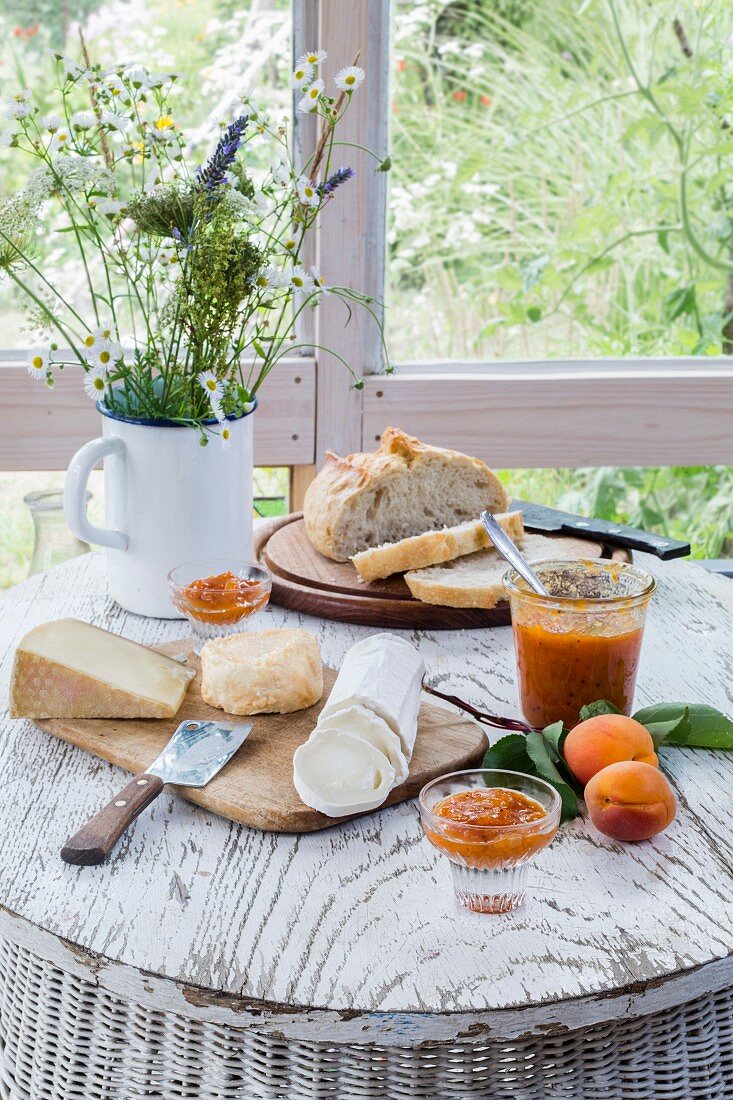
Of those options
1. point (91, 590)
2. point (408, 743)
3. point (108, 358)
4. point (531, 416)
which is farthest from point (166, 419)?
point (531, 416)

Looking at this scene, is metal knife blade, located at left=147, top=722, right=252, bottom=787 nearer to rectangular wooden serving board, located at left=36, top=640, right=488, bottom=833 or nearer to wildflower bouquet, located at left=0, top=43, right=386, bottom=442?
rectangular wooden serving board, located at left=36, top=640, right=488, bottom=833

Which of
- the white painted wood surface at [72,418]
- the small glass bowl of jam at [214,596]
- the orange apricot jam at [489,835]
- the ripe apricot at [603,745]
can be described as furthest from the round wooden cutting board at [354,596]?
the white painted wood surface at [72,418]

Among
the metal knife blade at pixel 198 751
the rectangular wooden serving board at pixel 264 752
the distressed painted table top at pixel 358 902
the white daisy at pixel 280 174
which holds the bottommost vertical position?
the distressed painted table top at pixel 358 902

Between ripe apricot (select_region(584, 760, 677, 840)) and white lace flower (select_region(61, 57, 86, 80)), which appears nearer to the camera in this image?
ripe apricot (select_region(584, 760, 677, 840))

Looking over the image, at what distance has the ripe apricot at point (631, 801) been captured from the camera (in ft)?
3.22

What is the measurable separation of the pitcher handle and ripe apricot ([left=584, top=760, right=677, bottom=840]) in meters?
0.77

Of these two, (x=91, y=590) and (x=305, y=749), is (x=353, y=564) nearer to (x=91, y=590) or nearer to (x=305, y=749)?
(x=91, y=590)

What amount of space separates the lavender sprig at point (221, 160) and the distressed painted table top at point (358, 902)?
0.65m

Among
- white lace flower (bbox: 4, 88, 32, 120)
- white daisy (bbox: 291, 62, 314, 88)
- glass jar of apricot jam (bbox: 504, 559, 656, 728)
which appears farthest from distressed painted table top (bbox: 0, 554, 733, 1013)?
white daisy (bbox: 291, 62, 314, 88)

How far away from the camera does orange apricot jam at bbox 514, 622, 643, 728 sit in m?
1.18

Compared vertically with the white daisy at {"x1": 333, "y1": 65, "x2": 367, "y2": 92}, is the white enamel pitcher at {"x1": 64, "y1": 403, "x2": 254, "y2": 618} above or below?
below

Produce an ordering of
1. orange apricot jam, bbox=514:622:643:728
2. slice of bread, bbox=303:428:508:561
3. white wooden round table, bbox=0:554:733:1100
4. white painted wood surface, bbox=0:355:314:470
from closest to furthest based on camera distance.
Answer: white wooden round table, bbox=0:554:733:1100 → orange apricot jam, bbox=514:622:643:728 → slice of bread, bbox=303:428:508:561 → white painted wood surface, bbox=0:355:314:470

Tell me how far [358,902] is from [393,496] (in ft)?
2.76

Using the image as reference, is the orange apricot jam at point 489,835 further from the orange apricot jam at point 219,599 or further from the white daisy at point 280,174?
the white daisy at point 280,174
